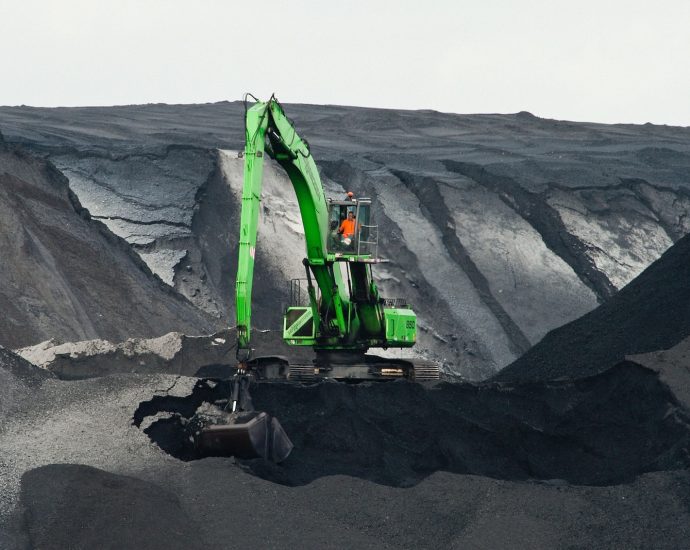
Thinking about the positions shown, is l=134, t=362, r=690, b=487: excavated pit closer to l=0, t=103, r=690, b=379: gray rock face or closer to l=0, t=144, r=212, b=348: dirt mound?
l=0, t=144, r=212, b=348: dirt mound

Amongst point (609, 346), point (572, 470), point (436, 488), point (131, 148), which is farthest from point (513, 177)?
point (436, 488)

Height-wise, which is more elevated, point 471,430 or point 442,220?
point 442,220

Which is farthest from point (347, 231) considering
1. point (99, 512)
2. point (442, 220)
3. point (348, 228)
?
point (442, 220)

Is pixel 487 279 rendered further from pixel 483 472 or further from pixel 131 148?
pixel 483 472

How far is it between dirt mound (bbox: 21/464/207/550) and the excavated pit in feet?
4.48

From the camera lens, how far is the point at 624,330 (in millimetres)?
15086

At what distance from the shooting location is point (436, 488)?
9.20 m

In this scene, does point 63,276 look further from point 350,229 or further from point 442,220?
point 442,220

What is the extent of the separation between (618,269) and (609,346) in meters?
11.7

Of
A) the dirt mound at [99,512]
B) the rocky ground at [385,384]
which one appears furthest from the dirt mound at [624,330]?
the dirt mound at [99,512]

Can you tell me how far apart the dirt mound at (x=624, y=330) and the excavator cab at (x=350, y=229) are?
347 centimetres

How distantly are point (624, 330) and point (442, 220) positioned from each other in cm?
1164

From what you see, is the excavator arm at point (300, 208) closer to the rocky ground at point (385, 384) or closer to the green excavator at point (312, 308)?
the green excavator at point (312, 308)

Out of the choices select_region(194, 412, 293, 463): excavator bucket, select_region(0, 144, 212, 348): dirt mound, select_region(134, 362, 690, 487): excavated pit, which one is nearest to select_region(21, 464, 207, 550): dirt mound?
select_region(194, 412, 293, 463): excavator bucket
